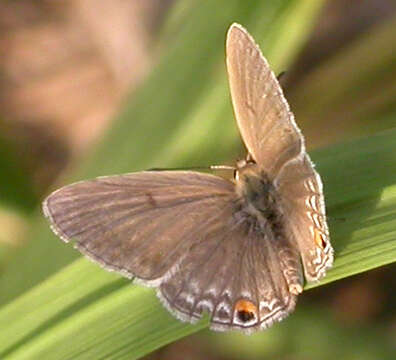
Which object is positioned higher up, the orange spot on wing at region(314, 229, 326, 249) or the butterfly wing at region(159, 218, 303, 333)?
the orange spot on wing at region(314, 229, 326, 249)

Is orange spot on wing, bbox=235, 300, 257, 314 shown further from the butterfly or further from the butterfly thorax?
the butterfly thorax

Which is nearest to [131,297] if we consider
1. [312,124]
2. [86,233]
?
[86,233]

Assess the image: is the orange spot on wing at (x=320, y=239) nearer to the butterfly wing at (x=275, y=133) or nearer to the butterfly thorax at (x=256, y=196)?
the butterfly wing at (x=275, y=133)

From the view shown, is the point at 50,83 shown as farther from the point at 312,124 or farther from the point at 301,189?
the point at 301,189

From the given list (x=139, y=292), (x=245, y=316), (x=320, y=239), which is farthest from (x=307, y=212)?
(x=139, y=292)

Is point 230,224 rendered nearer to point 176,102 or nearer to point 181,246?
point 181,246

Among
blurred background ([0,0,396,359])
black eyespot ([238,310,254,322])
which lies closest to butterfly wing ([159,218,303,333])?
black eyespot ([238,310,254,322])
